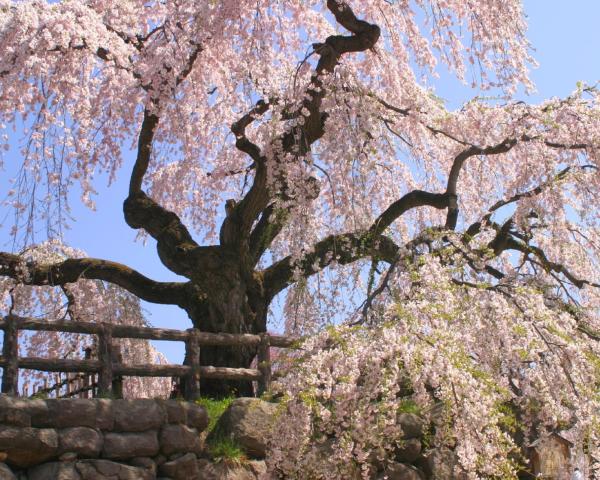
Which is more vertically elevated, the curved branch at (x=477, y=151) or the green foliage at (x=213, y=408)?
the curved branch at (x=477, y=151)

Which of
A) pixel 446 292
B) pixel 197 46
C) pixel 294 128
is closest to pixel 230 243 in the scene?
pixel 294 128

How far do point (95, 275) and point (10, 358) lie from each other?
2491 mm

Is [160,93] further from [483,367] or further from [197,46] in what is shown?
[483,367]

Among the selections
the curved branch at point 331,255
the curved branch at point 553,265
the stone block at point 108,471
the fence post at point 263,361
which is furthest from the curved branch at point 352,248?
the stone block at point 108,471

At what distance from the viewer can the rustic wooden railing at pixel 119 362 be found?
7742 millimetres

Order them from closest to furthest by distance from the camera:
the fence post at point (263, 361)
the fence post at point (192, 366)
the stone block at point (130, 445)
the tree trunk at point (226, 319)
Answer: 1. the stone block at point (130, 445)
2. the fence post at point (192, 366)
3. the fence post at point (263, 361)
4. the tree trunk at point (226, 319)

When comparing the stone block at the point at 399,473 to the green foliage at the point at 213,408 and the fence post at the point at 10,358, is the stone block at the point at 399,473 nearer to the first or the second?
the green foliage at the point at 213,408

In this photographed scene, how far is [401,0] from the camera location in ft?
29.3

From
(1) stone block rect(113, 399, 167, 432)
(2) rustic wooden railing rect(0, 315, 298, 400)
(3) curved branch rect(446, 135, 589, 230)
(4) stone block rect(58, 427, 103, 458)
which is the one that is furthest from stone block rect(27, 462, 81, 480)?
(3) curved branch rect(446, 135, 589, 230)

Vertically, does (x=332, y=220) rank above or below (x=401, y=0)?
below

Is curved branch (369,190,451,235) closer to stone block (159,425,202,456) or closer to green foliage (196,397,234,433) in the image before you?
green foliage (196,397,234,433)

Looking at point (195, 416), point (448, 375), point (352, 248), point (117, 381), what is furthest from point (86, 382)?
point (448, 375)

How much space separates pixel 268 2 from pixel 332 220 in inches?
139

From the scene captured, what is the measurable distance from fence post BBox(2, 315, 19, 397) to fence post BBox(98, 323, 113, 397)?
0.81 meters
